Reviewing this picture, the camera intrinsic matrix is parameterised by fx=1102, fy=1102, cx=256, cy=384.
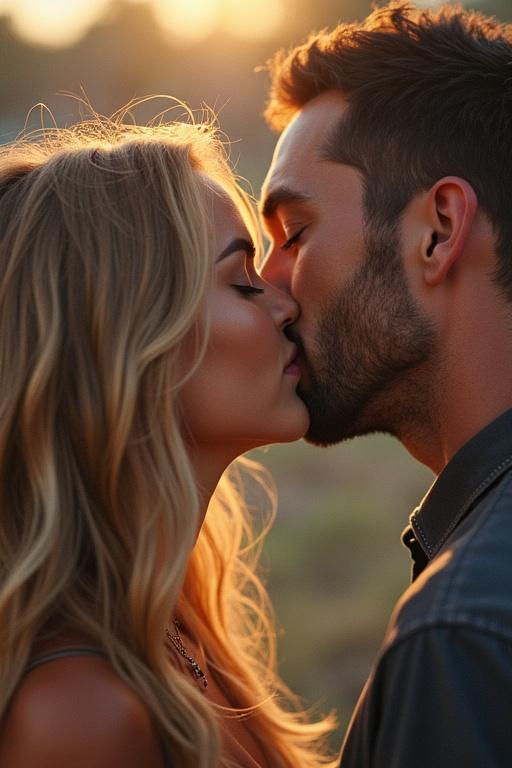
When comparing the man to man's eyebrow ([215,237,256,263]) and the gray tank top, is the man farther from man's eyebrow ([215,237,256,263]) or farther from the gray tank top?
the gray tank top

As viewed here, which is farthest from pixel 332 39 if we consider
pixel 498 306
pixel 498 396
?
pixel 498 396

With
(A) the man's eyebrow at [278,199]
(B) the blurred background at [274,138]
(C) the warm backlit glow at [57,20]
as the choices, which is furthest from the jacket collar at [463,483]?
(C) the warm backlit glow at [57,20]

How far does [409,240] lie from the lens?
262 centimetres

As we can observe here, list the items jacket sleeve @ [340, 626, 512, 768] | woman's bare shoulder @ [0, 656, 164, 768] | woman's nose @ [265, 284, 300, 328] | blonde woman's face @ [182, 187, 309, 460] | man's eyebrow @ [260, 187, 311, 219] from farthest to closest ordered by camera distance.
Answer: man's eyebrow @ [260, 187, 311, 219], woman's nose @ [265, 284, 300, 328], blonde woman's face @ [182, 187, 309, 460], woman's bare shoulder @ [0, 656, 164, 768], jacket sleeve @ [340, 626, 512, 768]

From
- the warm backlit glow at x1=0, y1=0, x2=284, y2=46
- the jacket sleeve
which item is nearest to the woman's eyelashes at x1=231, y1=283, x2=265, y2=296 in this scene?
the jacket sleeve

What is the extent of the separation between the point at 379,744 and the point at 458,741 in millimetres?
163

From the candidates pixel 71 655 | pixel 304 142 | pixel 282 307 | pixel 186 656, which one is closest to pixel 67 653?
pixel 71 655

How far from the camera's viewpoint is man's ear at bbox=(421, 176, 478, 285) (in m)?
2.51

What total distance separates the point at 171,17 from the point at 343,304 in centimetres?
1385

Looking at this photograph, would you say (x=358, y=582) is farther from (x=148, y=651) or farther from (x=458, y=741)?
Result: (x=458, y=741)

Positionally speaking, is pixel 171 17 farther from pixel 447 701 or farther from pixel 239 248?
pixel 447 701

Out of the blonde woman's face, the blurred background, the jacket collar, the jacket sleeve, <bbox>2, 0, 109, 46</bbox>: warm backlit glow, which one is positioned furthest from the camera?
<bbox>2, 0, 109, 46</bbox>: warm backlit glow

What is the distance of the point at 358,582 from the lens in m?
7.72

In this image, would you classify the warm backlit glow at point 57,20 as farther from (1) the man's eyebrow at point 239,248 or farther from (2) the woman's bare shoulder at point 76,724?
(2) the woman's bare shoulder at point 76,724
